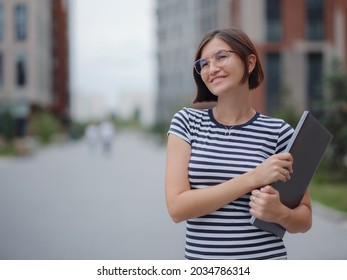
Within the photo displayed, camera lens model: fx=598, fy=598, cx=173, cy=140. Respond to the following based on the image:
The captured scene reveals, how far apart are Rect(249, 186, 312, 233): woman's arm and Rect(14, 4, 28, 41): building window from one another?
1148 inches

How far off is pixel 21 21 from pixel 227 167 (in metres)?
29.7

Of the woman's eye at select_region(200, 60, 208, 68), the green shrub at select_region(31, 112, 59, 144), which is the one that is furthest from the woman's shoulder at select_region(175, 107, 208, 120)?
the green shrub at select_region(31, 112, 59, 144)

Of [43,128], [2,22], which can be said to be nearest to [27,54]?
[43,128]

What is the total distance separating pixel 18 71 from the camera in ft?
100

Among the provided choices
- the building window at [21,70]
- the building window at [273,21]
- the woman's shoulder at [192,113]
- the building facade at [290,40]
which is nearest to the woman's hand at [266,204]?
the woman's shoulder at [192,113]

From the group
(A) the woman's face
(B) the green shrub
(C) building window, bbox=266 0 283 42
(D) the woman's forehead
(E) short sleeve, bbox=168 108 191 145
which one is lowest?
(B) the green shrub

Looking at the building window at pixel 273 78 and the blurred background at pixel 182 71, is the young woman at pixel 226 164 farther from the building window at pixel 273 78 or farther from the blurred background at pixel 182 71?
the building window at pixel 273 78

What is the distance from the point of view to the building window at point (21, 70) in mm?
29641

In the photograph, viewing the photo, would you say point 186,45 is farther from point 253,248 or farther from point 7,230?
point 253,248

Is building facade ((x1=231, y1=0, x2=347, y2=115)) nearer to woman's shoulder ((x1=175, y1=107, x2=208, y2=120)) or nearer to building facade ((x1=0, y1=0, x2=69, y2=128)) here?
building facade ((x1=0, y1=0, x2=69, y2=128))

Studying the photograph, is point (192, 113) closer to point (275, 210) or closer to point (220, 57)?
point (220, 57)

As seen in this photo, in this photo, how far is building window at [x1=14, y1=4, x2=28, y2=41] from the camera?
29.2m
